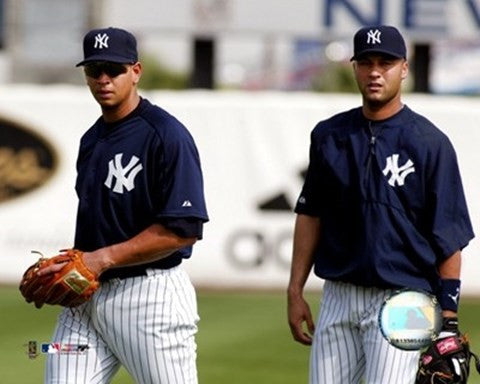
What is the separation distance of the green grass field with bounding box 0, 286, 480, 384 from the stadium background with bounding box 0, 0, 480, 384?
0.01 meters

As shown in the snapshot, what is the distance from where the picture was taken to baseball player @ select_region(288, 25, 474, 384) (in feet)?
18.2

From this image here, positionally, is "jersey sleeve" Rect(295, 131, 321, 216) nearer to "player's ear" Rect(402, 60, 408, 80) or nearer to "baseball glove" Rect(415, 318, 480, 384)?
"player's ear" Rect(402, 60, 408, 80)

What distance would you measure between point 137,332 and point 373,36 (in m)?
1.42

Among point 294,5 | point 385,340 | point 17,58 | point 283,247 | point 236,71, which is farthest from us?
point 236,71

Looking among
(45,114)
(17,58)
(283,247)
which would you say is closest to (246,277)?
(283,247)

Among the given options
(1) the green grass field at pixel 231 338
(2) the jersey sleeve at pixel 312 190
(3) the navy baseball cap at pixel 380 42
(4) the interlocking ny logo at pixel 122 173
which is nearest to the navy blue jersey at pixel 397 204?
(2) the jersey sleeve at pixel 312 190

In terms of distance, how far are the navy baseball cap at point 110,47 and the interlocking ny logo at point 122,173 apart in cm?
38

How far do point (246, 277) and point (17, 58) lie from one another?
673 cm

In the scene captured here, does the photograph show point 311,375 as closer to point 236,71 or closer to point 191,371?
point 191,371

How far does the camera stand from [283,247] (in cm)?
1412

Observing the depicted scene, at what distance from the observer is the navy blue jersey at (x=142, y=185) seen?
558 cm

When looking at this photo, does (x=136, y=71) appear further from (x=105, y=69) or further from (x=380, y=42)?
(x=380, y=42)

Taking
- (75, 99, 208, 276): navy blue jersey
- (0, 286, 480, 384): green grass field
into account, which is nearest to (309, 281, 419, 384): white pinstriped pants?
(75, 99, 208, 276): navy blue jersey

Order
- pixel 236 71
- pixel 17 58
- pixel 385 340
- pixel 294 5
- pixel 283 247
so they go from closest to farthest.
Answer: pixel 385 340, pixel 283 247, pixel 294 5, pixel 17 58, pixel 236 71
